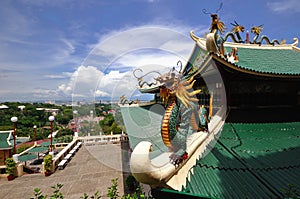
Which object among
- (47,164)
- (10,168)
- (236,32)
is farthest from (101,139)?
(236,32)

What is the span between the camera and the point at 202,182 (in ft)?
11.4

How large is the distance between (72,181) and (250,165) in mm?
8803

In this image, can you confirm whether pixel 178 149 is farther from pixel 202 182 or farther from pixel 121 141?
pixel 121 141

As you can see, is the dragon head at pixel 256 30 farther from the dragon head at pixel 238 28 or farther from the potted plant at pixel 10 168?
the potted plant at pixel 10 168

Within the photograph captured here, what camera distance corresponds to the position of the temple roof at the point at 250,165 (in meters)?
3.21

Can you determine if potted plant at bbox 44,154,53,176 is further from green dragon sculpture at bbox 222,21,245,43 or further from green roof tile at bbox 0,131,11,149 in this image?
green dragon sculpture at bbox 222,21,245,43

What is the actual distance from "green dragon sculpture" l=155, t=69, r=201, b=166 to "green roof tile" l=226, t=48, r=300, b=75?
11.3ft

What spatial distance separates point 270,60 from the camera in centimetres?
748

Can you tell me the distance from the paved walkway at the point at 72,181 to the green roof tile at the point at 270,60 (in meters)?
7.83

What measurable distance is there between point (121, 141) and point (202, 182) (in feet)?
50.8

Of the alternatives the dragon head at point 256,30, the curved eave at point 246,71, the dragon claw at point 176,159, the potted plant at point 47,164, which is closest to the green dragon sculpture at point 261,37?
the dragon head at point 256,30

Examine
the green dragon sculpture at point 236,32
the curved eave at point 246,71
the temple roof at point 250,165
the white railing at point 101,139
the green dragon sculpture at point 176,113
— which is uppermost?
the green dragon sculpture at point 236,32

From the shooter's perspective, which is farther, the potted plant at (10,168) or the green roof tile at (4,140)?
the green roof tile at (4,140)

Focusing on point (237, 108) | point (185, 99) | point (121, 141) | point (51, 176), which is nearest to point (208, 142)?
point (185, 99)
